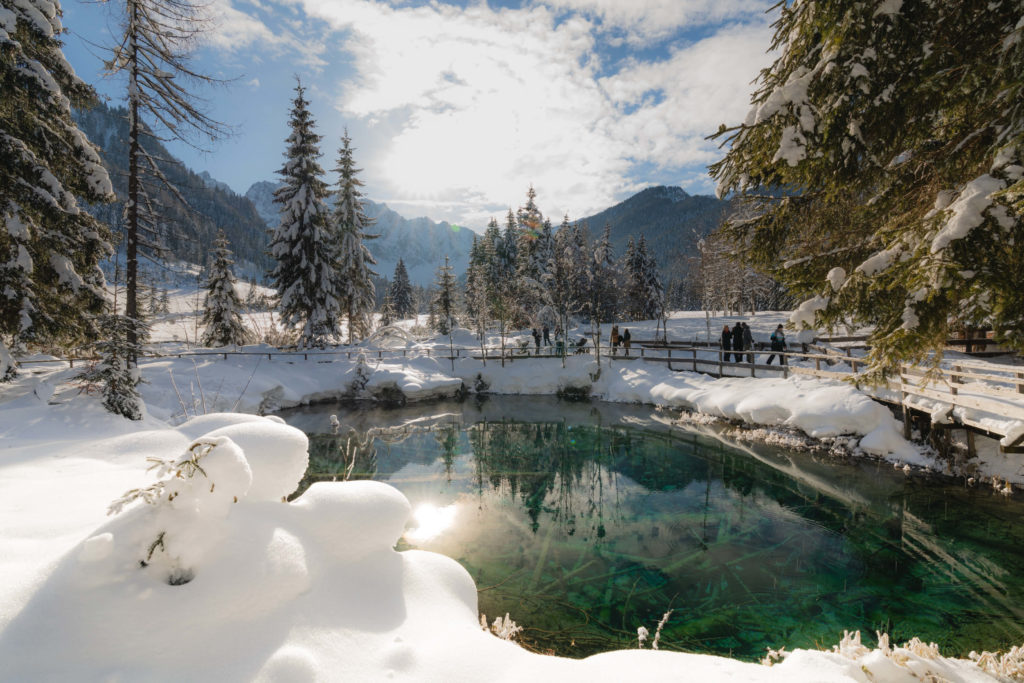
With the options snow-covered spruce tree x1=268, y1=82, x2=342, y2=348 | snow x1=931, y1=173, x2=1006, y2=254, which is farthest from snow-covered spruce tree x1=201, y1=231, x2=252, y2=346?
snow x1=931, y1=173, x2=1006, y2=254

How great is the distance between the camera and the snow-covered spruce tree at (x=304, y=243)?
84.0 feet

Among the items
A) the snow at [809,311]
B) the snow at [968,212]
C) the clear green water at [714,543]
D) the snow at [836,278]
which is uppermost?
the snow at [968,212]

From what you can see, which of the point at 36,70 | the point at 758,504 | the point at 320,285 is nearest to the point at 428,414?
the point at 320,285

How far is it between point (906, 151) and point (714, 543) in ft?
22.5

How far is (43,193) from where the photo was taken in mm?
8891

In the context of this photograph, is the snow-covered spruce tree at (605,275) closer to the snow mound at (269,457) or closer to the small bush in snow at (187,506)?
the snow mound at (269,457)

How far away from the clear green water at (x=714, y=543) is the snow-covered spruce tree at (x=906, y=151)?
13.9 feet

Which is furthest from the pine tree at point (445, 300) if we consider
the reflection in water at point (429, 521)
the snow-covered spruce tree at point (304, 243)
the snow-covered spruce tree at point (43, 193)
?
the reflection in water at point (429, 521)

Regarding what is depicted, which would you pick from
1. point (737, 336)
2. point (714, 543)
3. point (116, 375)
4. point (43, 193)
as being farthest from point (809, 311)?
point (737, 336)

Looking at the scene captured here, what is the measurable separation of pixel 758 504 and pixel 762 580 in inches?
129

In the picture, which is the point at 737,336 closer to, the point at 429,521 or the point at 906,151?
the point at 906,151

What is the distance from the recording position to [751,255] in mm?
5277

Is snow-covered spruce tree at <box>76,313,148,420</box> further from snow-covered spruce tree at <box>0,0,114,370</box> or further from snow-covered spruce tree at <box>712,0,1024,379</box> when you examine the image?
snow-covered spruce tree at <box>712,0,1024,379</box>

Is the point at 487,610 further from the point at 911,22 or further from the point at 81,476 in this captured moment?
the point at 911,22
